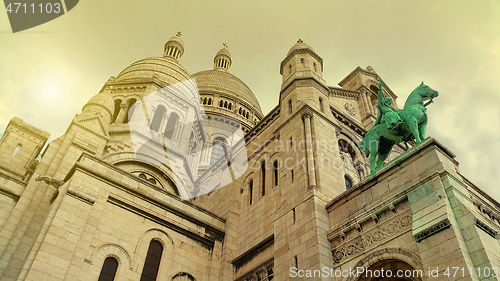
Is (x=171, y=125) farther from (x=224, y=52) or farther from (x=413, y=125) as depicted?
(x=224, y=52)

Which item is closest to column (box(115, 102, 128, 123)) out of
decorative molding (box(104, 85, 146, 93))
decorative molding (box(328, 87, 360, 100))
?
decorative molding (box(104, 85, 146, 93))

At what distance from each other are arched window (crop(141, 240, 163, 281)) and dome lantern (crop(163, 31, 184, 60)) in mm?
31774

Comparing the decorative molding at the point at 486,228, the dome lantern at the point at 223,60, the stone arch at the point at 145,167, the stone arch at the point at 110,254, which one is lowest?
the decorative molding at the point at 486,228

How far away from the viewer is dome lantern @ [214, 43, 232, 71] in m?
60.8

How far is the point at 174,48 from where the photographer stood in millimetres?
46250

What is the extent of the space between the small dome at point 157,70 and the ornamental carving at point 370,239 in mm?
25694

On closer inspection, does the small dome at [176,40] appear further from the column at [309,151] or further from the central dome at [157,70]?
the column at [309,151]

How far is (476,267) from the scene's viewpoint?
32.6ft

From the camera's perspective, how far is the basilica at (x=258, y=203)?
11922 millimetres

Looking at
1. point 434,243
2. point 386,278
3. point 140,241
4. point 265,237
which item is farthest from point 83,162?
point 434,243

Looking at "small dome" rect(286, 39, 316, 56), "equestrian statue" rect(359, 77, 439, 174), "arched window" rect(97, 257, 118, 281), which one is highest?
"small dome" rect(286, 39, 316, 56)

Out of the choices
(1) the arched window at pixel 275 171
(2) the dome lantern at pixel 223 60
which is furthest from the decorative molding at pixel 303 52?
(2) the dome lantern at pixel 223 60

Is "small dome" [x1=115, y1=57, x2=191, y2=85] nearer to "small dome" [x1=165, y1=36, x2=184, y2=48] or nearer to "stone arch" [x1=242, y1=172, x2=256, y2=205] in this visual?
"small dome" [x1=165, y1=36, x2=184, y2=48]

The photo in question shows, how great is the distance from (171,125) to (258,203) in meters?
15.1
